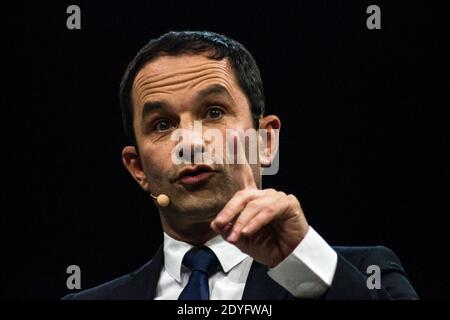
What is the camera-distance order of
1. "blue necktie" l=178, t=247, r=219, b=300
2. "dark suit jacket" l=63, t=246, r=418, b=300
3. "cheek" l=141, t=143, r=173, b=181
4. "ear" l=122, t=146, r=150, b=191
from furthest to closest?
"ear" l=122, t=146, r=150, b=191
"cheek" l=141, t=143, r=173, b=181
"blue necktie" l=178, t=247, r=219, b=300
"dark suit jacket" l=63, t=246, r=418, b=300

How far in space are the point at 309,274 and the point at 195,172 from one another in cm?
40

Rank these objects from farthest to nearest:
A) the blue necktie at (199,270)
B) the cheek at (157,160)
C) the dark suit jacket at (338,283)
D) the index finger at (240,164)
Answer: the cheek at (157,160)
the blue necktie at (199,270)
the index finger at (240,164)
the dark suit jacket at (338,283)

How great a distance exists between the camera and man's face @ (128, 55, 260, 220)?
1.76 metres

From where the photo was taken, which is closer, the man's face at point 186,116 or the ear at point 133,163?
the man's face at point 186,116

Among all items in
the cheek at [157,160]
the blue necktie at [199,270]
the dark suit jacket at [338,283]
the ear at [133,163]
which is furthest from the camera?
the ear at [133,163]

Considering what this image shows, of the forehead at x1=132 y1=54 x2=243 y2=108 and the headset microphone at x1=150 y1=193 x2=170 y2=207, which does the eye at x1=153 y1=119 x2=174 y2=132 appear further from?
the headset microphone at x1=150 y1=193 x2=170 y2=207

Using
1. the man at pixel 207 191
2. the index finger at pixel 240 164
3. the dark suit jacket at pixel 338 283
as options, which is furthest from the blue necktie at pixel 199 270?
the index finger at pixel 240 164

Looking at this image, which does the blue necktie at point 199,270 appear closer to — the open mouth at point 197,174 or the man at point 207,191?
the man at point 207,191

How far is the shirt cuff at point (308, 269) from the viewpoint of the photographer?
1.52m

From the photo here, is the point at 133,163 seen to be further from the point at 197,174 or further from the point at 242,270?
the point at 242,270

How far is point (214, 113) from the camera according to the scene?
182cm

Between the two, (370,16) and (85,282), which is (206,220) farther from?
(370,16)

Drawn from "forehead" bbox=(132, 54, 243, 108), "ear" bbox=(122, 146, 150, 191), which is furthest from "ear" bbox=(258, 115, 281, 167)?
"ear" bbox=(122, 146, 150, 191)

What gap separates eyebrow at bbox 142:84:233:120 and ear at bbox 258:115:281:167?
158 mm
